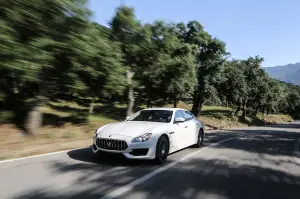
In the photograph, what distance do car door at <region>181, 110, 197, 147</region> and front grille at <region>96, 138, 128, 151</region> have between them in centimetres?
291

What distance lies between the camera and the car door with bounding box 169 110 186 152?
8.80 m

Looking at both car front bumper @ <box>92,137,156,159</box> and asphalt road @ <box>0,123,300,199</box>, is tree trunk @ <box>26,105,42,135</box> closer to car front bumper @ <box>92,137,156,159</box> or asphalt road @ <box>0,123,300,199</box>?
asphalt road @ <box>0,123,300,199</box>

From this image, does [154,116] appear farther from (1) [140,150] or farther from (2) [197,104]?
(2) [197,104]

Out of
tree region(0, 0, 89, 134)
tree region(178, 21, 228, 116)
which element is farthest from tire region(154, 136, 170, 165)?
tree region(178, 21, 228, 116)

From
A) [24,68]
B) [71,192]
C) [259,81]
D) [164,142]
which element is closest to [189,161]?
[164,142]

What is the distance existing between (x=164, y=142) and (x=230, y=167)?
177cm

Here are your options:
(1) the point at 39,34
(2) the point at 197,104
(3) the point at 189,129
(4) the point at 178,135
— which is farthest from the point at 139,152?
(2) the point at 197,104

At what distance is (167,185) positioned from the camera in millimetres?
6043

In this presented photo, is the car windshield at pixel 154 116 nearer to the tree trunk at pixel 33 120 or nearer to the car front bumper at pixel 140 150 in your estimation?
the car front bumper at pixel 140 150

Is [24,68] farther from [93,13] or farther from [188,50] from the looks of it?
[188,50]

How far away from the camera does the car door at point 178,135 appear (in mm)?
8797

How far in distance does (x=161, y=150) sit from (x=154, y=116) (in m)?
1.61

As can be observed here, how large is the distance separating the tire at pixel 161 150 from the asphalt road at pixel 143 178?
0.17 metres

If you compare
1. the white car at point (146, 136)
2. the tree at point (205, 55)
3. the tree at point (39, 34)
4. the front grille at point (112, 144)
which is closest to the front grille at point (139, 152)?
the white car at point (146, 136)
